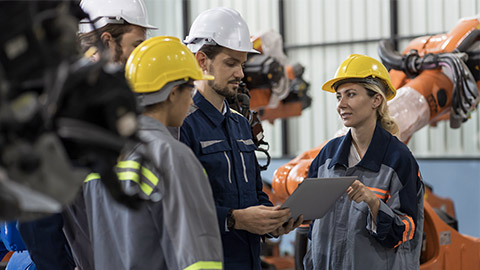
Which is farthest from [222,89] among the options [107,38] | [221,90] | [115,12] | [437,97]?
[437,97]

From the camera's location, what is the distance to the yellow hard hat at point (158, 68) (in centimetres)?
233

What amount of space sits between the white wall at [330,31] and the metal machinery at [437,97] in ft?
15.2

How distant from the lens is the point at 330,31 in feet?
37.1

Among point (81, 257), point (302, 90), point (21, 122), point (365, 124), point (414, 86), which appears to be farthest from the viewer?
point (302, 90)

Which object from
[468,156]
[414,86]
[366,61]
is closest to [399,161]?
Result: [366,61]

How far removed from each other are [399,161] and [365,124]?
0.99 feet

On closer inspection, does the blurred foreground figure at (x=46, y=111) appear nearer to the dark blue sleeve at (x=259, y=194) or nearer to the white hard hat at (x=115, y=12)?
the dark blue sleeve at (x=259, y=194)

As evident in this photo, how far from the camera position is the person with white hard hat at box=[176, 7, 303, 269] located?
9.43 ft

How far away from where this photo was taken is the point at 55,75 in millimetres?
1224

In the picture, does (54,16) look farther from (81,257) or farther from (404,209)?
(404,209)

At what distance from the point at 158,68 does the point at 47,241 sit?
0.92 meters

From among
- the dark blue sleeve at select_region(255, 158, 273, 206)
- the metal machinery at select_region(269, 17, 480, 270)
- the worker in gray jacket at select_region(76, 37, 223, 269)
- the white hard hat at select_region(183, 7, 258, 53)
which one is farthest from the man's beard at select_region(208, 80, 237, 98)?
the metal machinery at select_region(269, 17, 480, 270)

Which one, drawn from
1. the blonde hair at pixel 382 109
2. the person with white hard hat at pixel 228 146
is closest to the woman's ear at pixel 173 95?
the person with white hard hat at pixel 228 146

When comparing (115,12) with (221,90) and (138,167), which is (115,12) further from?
(138,167)
